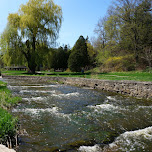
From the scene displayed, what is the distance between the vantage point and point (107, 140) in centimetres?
351

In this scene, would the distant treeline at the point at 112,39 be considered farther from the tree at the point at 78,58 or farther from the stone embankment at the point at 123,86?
the stone embankment at the point at 123,86

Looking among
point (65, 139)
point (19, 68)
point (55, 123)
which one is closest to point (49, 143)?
point (65, 139)

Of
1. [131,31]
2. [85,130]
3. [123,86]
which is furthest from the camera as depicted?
[131,31]

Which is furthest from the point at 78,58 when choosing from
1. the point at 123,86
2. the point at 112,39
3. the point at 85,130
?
the point at 85,130

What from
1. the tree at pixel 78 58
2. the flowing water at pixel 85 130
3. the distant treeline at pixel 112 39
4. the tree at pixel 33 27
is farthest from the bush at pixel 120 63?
the flowing water at pixel 85 130

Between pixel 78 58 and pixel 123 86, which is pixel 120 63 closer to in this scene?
pixel 78 58

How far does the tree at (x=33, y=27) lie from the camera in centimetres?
2216

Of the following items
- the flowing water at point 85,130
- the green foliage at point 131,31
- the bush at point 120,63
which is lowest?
the flowing water at point 85,130

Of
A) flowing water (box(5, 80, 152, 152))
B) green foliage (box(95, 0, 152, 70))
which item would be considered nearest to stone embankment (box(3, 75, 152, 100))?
flowing water (box(5, 80, 152, 152))

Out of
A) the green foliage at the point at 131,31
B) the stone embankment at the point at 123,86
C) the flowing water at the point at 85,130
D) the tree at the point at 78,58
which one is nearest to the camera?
the flowing water at the point at 85,130

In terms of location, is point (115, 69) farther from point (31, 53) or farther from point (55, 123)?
point (55, 123)

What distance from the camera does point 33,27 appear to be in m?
22.6

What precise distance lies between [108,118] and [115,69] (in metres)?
19.3

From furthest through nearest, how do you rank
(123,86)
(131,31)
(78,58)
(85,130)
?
(78,58)
(131,31)
(123,86)
(85,130)
